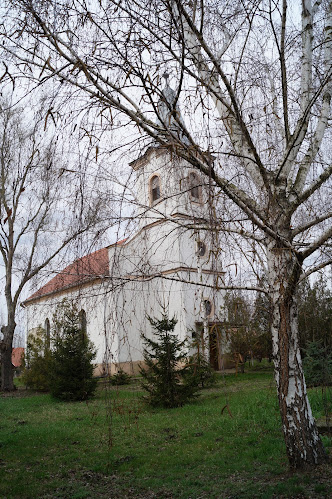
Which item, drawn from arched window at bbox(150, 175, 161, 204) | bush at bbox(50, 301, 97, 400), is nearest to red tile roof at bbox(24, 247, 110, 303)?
arched window at bbox(150, 175, 161, 204)

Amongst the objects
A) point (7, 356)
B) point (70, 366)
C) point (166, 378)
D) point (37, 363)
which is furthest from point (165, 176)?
point (7, 356)

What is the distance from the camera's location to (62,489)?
502cm

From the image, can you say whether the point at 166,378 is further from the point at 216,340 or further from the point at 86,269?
the point at 216,340

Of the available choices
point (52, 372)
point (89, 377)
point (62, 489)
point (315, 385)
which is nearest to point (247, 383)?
point (315, 385)

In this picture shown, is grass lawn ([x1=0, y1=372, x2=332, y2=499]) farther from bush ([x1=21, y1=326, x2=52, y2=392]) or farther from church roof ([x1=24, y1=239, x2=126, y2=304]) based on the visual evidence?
bush ([x1=21, y1=326, x2=52, y2=392])

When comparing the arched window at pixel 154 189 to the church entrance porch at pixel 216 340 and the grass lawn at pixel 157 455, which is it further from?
the grass lawn at pixel 157 455

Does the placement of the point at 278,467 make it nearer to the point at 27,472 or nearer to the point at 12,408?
the point at 27,472

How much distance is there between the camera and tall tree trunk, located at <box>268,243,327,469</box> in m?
4.29

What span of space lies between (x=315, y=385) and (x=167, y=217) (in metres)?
9.11

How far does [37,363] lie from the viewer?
15641mm

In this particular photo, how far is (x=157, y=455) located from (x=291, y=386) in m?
2.84

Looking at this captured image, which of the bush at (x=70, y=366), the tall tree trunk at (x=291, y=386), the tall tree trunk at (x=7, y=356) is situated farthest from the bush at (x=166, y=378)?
the tall tree trunk at (x=7, y=356)

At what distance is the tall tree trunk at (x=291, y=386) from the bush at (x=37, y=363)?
12.3 meters

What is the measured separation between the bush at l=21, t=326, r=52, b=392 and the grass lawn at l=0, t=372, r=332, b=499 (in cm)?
564
